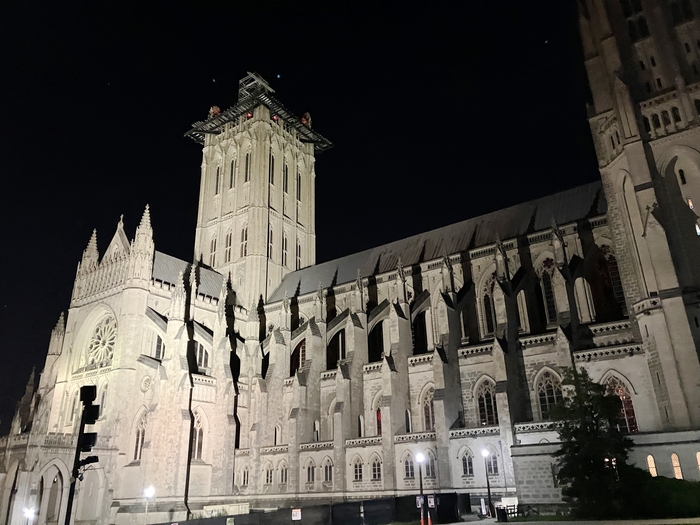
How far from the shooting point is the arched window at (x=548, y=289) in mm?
35656

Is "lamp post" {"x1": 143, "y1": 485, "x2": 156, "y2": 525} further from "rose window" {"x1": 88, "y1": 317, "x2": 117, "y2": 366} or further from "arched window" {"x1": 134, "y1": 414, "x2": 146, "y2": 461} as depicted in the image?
"rose window" {"x1": 88, "y1": 317, "x2": 117, "y2": 366}

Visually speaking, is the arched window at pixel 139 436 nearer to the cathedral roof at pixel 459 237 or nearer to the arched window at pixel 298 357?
the arched window at pixel 298 357

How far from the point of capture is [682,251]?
91.4ft

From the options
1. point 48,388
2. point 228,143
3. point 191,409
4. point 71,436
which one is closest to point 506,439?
point 191,409

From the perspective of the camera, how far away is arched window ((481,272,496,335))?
125 feet

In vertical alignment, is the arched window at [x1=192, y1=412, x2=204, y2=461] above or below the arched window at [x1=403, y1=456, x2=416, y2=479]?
above

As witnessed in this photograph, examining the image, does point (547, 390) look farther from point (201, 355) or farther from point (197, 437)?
point (201, 355)

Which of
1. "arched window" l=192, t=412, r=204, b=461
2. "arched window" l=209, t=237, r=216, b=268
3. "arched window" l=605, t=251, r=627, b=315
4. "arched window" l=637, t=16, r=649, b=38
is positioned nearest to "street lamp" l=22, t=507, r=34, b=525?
"arched window" l=192, t=412, r=204, b=461

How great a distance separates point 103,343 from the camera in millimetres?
42906

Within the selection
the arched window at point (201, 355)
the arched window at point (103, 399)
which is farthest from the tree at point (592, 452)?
the arched window at point (103, 399)

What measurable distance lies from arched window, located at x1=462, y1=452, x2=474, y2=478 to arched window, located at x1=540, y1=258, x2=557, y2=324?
427 inches

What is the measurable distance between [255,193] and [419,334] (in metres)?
24.3

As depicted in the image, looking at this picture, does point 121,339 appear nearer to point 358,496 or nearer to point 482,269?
point 358,496

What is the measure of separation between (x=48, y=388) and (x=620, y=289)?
44.1 m
